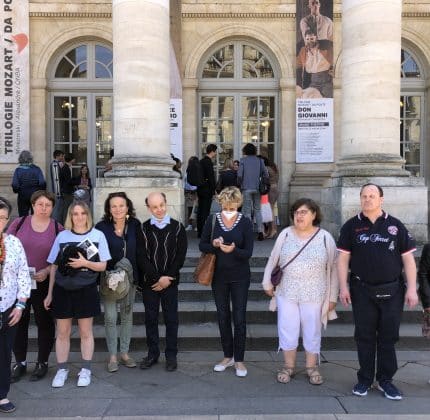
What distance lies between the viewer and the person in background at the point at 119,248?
5211 millimetres

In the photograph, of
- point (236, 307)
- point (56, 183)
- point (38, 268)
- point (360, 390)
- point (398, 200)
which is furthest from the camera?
point (56, 183)

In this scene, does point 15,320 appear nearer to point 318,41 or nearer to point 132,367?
point 132,367

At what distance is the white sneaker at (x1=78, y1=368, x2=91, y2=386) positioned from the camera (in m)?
4.90

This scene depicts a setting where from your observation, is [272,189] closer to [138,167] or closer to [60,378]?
[138,167]

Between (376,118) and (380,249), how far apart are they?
4248 millimetres

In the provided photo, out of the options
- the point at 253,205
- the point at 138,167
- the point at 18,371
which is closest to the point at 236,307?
the point at 18,371

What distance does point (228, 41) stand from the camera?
13.3 metres

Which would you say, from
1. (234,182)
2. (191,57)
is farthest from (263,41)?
(234,182)

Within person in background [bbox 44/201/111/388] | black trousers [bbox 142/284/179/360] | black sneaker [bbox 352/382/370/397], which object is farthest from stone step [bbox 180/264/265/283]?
black sneaker [bbox 352/382/370/397]

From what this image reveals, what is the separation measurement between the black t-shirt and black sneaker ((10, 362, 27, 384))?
333cm

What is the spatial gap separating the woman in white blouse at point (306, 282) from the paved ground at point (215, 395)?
31cm

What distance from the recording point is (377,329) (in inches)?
188

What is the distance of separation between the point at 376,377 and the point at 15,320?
3.19m

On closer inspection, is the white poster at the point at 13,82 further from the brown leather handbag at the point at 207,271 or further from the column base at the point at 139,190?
the brown leather handbag at the point at 207,271
